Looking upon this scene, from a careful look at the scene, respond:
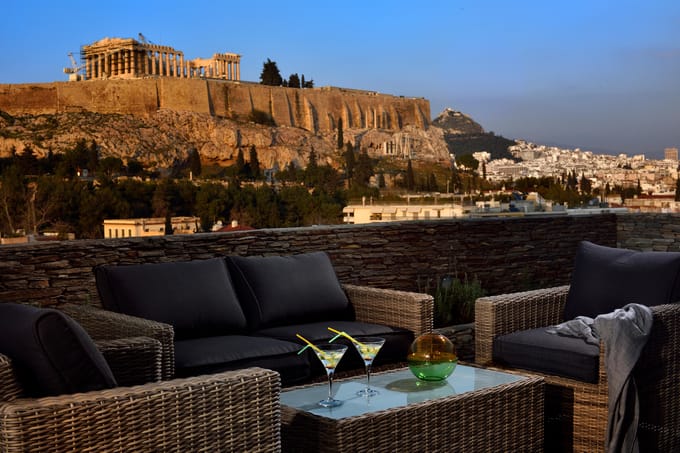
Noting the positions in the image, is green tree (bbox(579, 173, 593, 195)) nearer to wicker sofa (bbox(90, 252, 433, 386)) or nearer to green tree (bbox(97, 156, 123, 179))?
wicker sofa (bbox(90, 252, 433, 386))

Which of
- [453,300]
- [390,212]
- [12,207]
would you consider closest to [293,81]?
[390,212]

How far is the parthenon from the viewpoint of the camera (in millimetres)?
46156

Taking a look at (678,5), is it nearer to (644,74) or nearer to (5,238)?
(644,74)

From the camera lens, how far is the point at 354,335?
3750 mm

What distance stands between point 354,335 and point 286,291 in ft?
1.51

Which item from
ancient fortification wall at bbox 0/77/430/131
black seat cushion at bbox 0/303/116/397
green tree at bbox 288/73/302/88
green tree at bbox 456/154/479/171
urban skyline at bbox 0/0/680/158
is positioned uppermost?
green tree at bbox 288/73/302/88

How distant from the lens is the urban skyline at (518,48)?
9.41 m

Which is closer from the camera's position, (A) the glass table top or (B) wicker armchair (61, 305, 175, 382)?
(A) the glass table top

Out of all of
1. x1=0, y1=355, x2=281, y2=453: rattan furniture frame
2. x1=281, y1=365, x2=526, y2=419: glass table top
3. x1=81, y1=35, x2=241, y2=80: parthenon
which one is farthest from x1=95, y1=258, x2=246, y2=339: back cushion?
x1=81, y1=35, x2=241, y2=80: parthenon

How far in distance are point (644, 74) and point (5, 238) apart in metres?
7.82

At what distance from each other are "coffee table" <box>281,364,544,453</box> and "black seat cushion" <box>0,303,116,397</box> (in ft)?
2.32

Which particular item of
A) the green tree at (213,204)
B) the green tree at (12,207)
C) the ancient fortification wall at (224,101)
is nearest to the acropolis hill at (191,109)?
the ancient fortification wall at (224,101)

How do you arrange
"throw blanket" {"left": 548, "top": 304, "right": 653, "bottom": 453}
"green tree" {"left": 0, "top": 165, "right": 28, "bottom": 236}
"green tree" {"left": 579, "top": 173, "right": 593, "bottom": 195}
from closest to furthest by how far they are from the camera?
"throw blanket" {"left": 548, "top": 304, "right": 653, "bottom": 453}, "green tree" {"left": 0, "top": 165, "right": 28, "bottom": 236}, "green tree" {"left": 579, "top": 173, "right": 593, "bottom": 195}

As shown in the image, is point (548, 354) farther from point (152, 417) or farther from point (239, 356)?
point (152, 417)
